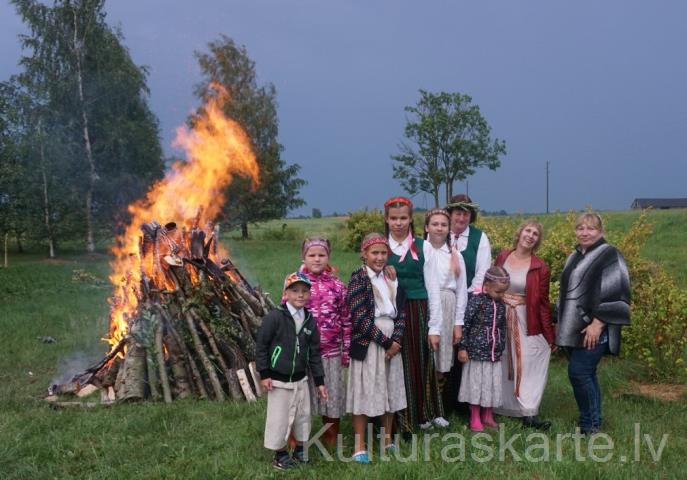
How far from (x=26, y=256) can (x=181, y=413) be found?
86.0 feet

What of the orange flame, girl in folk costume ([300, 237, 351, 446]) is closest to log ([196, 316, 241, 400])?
the orange flame

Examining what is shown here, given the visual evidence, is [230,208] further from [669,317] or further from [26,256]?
[669,317]

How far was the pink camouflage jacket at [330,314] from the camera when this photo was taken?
4.21 m

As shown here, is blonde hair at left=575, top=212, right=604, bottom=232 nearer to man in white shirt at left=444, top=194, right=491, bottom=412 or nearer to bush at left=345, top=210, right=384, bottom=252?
man in white shirt at left=444, top=194, right=491, bottom=412

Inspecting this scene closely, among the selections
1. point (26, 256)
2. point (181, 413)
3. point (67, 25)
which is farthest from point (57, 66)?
point (181, 413)

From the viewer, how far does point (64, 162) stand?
22.9m

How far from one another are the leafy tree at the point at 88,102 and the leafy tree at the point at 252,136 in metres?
4.07

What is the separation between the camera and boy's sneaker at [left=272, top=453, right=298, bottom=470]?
4043 millimetres

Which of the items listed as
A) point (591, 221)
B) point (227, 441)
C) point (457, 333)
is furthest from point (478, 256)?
point (227, 441)

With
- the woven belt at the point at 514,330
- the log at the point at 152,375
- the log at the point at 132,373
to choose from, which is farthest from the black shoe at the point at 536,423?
the log at the point at 132,373

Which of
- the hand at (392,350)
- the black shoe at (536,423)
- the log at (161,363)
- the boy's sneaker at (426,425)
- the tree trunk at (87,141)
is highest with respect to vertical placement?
the tree trunk at (87,141)

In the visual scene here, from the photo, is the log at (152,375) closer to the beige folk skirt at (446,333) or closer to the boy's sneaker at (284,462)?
the boy's sneaker at (284,462)

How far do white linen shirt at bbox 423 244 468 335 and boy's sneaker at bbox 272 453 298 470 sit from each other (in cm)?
151

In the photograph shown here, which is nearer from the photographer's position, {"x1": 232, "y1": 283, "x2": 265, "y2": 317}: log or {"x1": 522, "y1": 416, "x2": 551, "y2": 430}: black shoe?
{"x1": 522, "y1": 416, "x2": 551, "y2": 430}: black shoe
